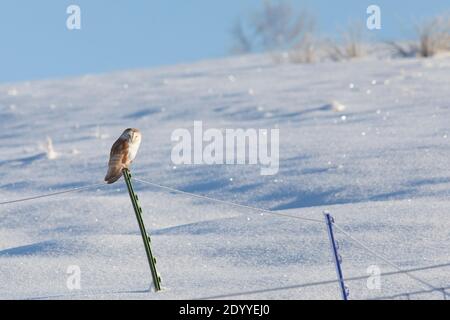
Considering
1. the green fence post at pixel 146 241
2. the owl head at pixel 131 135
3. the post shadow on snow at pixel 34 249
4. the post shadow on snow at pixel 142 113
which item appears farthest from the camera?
the post shadow on snow at pixel 142 113

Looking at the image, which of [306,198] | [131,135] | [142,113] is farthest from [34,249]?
[142,113]

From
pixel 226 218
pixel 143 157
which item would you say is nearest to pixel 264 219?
pixel 226 218

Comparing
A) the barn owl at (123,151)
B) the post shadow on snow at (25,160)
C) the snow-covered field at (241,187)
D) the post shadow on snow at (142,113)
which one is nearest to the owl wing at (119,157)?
the barn owl at (123,151)

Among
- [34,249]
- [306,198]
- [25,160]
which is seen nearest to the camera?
[34,249]

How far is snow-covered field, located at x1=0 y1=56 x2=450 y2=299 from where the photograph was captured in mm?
4285

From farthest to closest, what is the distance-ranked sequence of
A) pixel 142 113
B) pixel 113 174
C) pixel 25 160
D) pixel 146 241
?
1. pixel 142 113
2. pixel 25 160
3. pixel 113 174
4. pixel 146 241

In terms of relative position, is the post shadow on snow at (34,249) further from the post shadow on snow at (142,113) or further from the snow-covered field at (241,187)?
the post shadow on snow at (142,113)

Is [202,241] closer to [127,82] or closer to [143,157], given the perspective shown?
[143,157]

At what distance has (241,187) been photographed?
652 centimetres

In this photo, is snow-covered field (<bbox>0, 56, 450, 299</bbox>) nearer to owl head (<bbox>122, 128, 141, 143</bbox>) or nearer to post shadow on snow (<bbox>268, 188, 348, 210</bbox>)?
post shadow on snow (<bbox>268, 188, 348, 210</bbox>)

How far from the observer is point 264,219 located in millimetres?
5242

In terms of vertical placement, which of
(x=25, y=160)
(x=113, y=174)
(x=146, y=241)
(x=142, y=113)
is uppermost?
(x=142, y=113)

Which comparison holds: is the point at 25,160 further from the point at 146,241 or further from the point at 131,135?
the point at 146,241

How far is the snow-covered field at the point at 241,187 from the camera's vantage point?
429 centimetres
